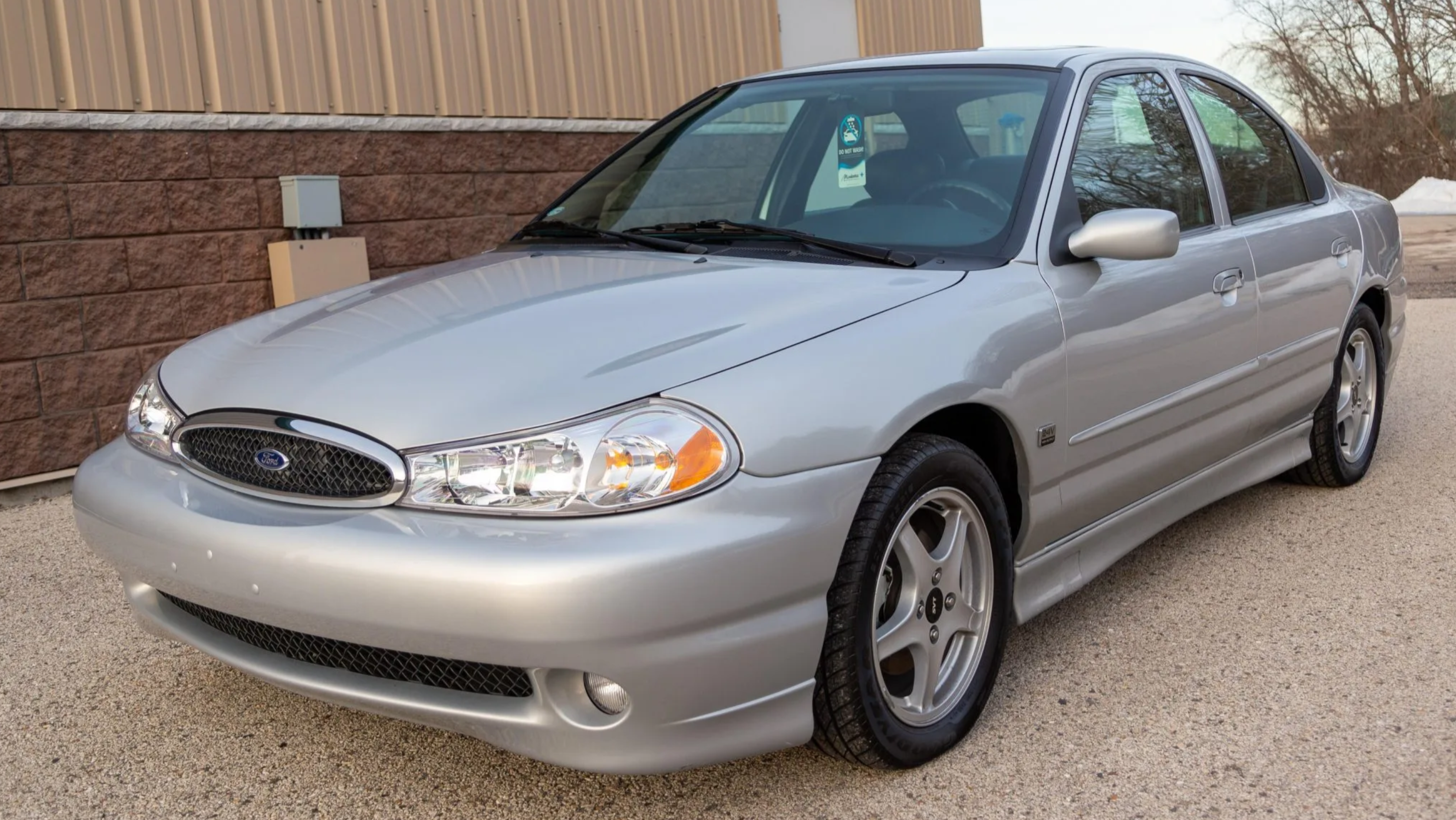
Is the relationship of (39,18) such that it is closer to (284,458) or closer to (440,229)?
(440,229)

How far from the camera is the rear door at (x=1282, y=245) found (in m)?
4.13

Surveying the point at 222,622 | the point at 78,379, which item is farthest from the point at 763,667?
the point at 78,379

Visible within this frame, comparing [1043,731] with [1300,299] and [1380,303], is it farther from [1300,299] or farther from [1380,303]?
[1380,303]

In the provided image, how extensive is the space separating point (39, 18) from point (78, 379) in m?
1.59

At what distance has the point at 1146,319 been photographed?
3.46m

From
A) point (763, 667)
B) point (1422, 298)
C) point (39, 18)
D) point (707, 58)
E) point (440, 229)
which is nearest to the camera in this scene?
point (763, 667)

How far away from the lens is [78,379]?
19.8 feet

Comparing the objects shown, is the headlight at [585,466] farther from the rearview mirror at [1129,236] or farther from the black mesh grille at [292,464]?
the rearview mirror at [1129,236]

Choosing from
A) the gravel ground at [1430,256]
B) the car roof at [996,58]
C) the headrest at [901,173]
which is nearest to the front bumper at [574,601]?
the headrest at [901,173]

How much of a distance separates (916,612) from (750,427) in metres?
0.68

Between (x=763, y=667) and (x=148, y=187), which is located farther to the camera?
(x=148, y=187)

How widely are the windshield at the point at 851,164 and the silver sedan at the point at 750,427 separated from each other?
1cm

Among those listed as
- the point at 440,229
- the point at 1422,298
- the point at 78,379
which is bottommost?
the point at 1422,298

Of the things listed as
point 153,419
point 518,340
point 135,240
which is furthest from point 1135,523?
point 135,240
